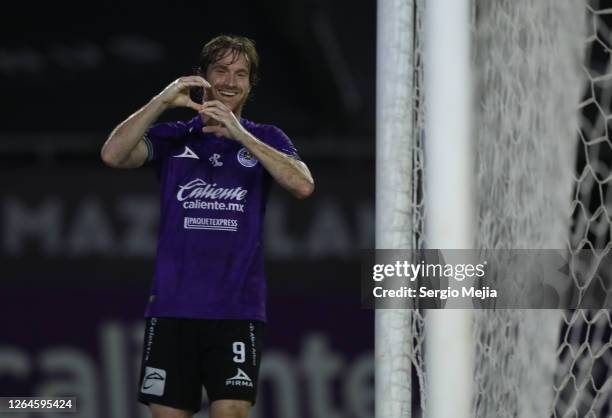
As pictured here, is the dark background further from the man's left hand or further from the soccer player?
the man's left hand

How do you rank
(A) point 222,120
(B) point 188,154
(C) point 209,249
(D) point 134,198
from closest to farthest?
(A) point 222,120 → (C) point 209,249 → (B) point 188,154 → (D) point 134,198

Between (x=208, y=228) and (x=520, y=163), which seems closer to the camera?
(x=208, y=228)

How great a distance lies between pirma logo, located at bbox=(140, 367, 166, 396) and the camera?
109 inches

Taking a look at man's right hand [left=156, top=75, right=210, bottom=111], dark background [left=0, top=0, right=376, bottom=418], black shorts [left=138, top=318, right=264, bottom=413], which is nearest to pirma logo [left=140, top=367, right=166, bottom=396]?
black shorts [left=138, top=318, right=264, bottom=413]

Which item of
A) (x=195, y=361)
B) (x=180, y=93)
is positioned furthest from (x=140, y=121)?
(x=195, y=361)

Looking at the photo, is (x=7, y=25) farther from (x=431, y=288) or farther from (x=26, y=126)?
(x=431, y=288)

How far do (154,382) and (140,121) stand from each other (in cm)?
63

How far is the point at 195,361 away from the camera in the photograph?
2.80m

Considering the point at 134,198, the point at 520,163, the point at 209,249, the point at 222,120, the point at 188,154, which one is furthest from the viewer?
the point at 134,198

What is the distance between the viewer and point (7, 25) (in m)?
7.50

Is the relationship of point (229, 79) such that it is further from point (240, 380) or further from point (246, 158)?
point (240, 380)

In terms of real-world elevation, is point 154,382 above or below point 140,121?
below

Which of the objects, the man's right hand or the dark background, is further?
the dark background

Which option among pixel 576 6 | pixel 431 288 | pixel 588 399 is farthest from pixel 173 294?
pixel 588 399
